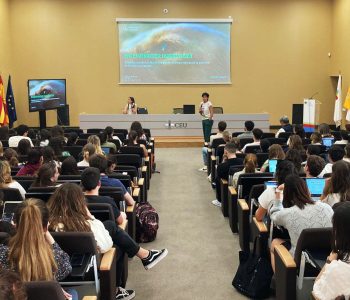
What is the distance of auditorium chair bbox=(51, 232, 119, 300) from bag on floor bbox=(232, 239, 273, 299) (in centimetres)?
120

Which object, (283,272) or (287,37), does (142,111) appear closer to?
(287,37)

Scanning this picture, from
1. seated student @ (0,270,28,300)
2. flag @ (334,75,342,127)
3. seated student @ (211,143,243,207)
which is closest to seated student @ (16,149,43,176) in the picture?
seated student @ (211,143,243,207)

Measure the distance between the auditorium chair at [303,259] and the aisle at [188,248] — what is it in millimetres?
798

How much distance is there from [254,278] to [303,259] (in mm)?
879

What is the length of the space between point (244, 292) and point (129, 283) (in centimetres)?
102

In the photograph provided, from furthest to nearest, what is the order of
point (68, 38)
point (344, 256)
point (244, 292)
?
point (68, 38), point (244, 292), point (344, 256)

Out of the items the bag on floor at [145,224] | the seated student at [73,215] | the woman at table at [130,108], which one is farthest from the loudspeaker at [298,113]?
the seated student at [73,215]

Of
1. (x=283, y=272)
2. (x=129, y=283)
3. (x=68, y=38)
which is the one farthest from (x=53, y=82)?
(x=283, y=272)

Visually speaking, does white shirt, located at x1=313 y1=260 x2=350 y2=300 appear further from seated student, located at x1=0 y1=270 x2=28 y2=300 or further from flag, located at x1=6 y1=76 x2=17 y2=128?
flag, located at x1=6 y1=76 x2=17 y2=128

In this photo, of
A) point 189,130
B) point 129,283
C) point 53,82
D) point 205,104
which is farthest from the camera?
point 53,82

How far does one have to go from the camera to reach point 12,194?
13.0 feet

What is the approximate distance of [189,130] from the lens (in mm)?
11852

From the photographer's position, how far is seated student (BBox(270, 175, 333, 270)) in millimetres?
3117

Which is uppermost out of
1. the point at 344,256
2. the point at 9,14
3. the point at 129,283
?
the point at 9,14
